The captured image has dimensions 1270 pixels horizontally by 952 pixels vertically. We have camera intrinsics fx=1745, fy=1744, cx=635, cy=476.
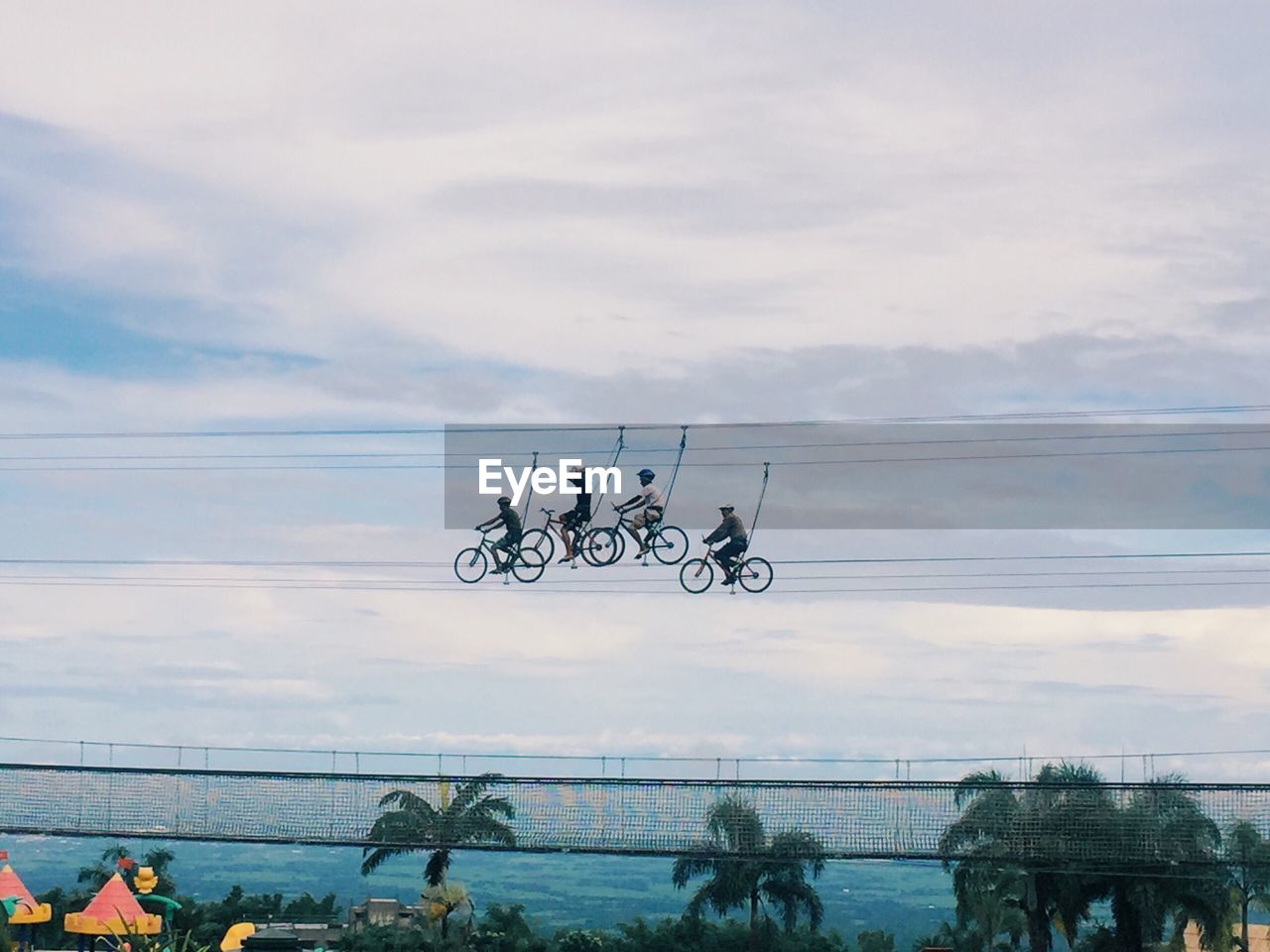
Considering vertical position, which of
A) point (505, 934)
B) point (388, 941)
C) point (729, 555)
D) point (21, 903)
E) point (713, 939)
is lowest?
point (713, 939)

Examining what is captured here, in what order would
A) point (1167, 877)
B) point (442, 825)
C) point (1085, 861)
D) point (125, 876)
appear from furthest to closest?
point (125, 876), point (442, 825), point (1085, 861), point (1167, 877)

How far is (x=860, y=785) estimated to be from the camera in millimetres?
47000

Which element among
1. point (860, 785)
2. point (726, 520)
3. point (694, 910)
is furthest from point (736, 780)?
point (694, 910)

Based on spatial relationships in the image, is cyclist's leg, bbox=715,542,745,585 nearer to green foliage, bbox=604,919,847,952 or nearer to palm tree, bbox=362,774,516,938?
palm tree, bbox=362,774,516,938

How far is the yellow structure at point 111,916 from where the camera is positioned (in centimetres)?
4334

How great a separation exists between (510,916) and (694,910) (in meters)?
6.79

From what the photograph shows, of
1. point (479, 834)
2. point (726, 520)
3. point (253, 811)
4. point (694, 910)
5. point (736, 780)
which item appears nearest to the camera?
point (726, 520)

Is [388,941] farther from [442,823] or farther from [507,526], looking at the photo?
[507,526]

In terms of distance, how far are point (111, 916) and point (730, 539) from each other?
19.1 m

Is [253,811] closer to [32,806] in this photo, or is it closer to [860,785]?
[32,806]

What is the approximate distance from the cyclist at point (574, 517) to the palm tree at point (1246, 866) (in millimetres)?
18516

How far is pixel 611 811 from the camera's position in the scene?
47906mm

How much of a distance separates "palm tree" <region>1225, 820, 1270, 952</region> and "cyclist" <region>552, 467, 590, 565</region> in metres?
18.5

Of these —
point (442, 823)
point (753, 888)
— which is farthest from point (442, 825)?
point (753, 888)
